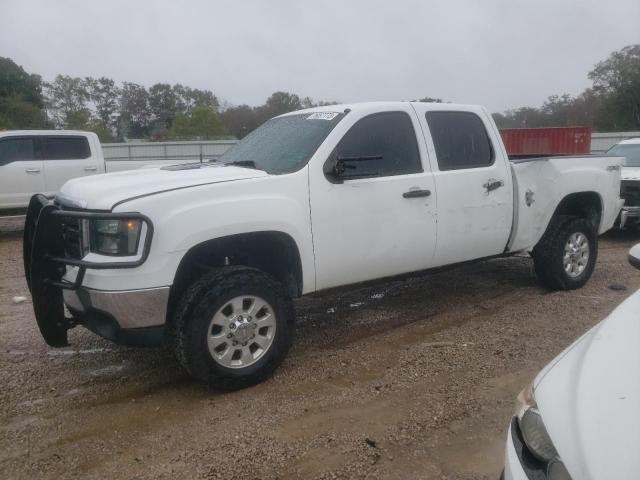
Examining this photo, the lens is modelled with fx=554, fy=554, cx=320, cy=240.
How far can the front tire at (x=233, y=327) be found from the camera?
337cm

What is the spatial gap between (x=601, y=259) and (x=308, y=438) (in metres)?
5.83

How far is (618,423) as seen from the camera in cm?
167

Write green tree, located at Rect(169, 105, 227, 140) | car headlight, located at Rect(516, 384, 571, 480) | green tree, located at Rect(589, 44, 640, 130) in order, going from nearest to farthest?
car headlight, located at Rect(516, 384, 571, 480)
green tree, located at Rect(589, 44, 640, 130)
green tree, located at Rect(169, 105, 227, 140)

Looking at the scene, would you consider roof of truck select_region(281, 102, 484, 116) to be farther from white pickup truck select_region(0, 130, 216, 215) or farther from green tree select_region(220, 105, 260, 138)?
green tree select_region(220, 105, 260, 138)

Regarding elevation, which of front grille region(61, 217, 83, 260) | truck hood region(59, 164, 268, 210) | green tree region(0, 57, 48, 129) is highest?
A: green tree region(0, 57, 48, 129)

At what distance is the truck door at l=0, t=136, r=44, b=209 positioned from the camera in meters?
10.1

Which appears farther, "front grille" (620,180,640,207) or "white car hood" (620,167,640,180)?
"white car hood" (620,167,640,180)

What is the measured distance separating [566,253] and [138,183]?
4218mm

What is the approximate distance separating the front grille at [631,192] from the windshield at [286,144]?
6.39 meters

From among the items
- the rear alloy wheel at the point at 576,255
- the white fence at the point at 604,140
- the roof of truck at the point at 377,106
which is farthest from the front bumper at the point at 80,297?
the white fence at the point at 604,140

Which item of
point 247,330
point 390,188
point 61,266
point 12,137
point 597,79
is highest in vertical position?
point 597,79

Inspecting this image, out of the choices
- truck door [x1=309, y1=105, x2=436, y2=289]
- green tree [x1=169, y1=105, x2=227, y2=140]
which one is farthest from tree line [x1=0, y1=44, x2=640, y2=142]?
truck door [x1=309, y1=105, x2=436, y2=289]

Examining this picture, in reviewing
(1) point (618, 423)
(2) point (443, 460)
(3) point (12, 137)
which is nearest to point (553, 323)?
(2) point (443, 460)

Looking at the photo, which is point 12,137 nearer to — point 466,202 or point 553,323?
point 466,202
